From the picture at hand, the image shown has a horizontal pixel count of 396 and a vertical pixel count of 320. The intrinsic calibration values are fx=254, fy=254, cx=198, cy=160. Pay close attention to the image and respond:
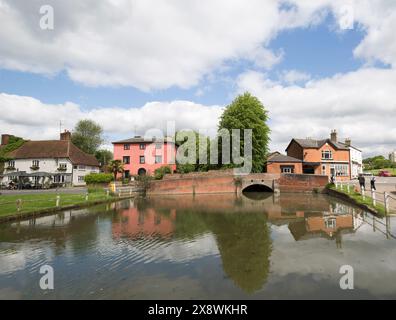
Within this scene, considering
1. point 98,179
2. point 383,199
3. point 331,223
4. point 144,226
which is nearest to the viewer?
point 331,223

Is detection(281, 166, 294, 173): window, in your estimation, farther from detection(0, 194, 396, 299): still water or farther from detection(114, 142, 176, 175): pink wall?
detection(0, 194, 396, 299): still water

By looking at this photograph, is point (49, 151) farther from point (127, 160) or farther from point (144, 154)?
point (144, 154)

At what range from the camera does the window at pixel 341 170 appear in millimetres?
44594

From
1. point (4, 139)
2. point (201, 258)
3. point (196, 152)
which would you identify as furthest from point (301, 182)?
point (4, 139)

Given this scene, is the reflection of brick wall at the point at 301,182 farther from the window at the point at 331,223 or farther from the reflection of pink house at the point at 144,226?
the reflection of pink house at the point at 144,226

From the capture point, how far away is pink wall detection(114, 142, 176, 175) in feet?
153

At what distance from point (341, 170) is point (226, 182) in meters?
23.4

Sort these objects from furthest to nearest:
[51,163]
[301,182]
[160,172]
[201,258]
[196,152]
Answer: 1. [51,163]
2. [196,152]
3. [160,172]
4. [301,182]
5. [201,258]

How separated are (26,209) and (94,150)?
186 feet

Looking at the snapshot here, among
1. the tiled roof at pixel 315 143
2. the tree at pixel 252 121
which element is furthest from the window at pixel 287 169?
the tiled roof at pixel 315 143

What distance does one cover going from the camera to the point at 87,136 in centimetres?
6981

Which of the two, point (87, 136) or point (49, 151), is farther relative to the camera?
point (87, 136)

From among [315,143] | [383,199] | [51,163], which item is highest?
[315,143]
